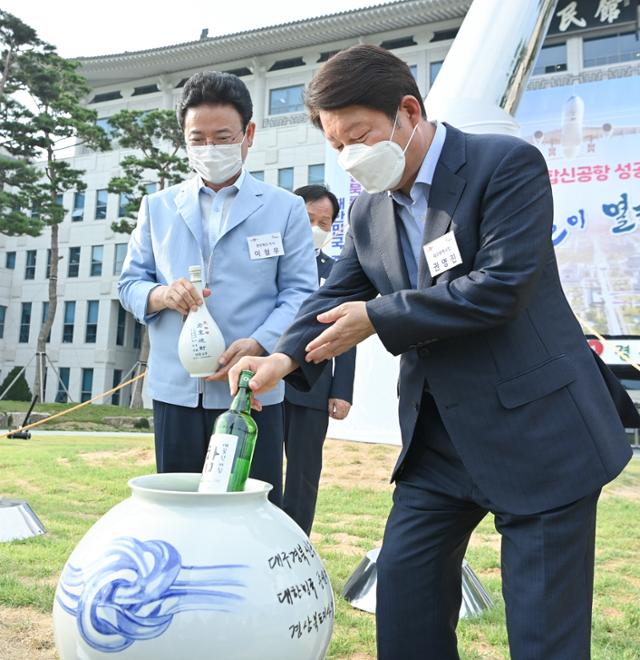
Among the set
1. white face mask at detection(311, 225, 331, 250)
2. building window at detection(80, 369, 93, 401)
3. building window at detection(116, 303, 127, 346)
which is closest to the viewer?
white face mask at detection(311, 225, 331, 250)

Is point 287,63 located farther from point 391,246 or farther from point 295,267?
point 391,246

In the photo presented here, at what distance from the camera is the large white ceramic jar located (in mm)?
1058

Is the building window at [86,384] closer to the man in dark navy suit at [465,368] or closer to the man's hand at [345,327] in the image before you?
the man in dark navy suit at [465,368]

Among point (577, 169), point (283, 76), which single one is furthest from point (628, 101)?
point (283, 76)

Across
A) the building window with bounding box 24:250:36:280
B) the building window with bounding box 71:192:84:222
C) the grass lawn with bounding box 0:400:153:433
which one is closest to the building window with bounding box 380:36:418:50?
the building window with bounding box 71:192:84:222

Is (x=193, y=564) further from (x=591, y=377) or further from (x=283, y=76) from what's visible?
(x=283, y=76)

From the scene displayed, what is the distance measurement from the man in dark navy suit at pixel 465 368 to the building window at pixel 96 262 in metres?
25.5

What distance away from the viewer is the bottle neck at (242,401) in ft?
4.52

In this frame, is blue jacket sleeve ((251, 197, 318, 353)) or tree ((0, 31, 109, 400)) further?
tree ((0, 31, 109, 400))

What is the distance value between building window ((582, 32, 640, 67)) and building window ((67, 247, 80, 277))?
724 inches

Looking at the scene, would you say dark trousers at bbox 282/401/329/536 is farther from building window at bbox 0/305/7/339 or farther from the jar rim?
building window at bbox 0/305/7/339

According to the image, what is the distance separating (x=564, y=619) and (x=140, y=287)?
1.46 metres

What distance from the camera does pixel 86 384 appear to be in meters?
25.3

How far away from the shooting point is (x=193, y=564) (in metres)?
1.08
